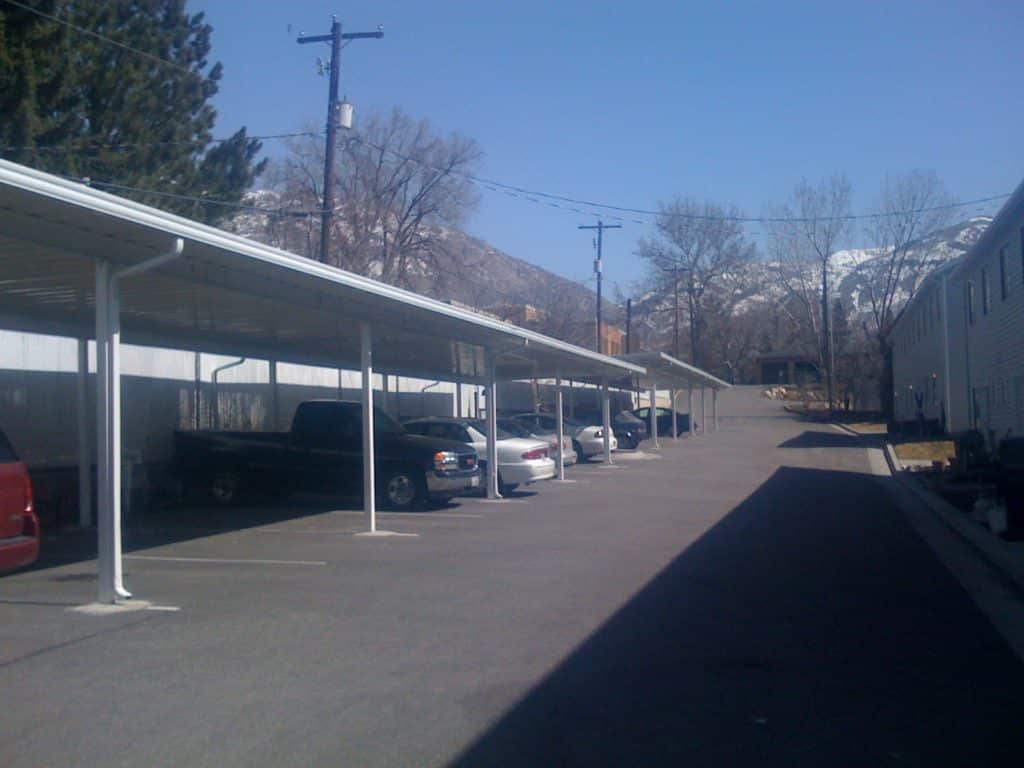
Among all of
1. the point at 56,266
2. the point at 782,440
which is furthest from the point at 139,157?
the point at 782,440

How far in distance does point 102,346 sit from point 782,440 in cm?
3963

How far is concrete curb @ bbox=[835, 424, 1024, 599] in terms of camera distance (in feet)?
39.2

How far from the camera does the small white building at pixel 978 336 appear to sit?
24155mm

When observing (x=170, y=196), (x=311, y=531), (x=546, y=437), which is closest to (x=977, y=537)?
(x=311, y=531)

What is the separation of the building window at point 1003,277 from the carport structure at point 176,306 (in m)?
10.0

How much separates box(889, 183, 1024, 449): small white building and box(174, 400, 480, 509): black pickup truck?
482 inches

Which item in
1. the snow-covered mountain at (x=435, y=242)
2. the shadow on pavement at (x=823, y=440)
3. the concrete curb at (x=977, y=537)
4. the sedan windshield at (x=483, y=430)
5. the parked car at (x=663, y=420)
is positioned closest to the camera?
the concrete curb at (x=977, y=537)

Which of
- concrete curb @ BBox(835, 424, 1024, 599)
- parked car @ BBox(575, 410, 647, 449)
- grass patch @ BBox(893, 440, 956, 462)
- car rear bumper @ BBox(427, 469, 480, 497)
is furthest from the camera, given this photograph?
parked car @ BBox(575, 410, 647, 449)

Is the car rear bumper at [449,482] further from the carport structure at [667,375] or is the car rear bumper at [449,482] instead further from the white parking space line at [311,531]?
the carport structure at [667,375]

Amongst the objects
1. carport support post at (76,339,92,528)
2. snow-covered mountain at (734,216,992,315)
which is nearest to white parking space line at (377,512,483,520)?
carport support post at (76,339,92,528)

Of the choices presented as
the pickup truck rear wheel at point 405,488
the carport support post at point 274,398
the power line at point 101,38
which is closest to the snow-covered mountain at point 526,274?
the power line at point 101,38

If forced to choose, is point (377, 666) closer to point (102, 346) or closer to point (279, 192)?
point (102, 346)

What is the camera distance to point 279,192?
4550cm

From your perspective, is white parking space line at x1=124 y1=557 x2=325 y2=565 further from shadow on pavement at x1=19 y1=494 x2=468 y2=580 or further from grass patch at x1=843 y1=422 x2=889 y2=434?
grass patch at x1=843 y1=422 x2=889 y2=434
